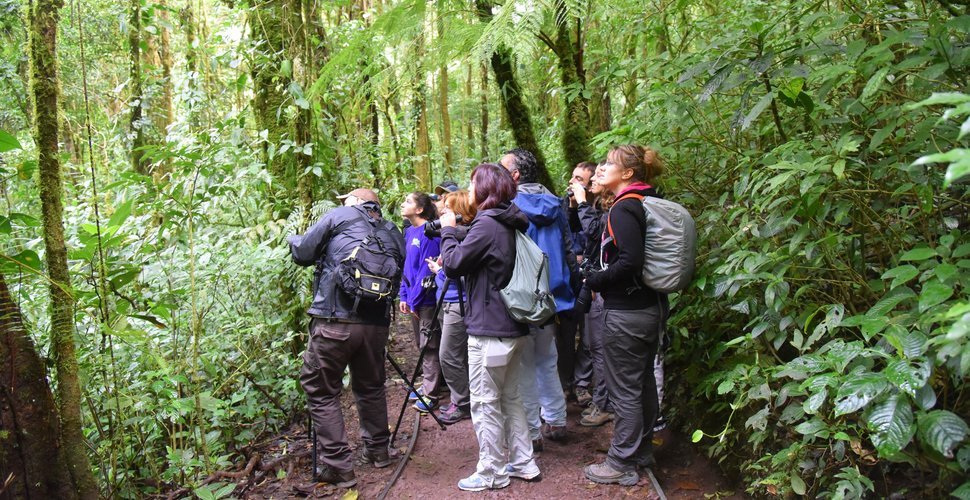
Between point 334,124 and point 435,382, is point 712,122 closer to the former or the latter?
point 435,382

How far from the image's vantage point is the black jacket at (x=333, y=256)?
4.05 meters

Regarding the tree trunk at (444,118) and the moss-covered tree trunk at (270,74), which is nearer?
the moss-covered tree trunk at (270,74)

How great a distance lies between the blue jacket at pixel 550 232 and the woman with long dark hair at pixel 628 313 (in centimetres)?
67

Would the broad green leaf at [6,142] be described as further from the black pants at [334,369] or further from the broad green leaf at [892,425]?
the broad green leaf at [892,425]

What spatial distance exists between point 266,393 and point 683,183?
4.09 meters

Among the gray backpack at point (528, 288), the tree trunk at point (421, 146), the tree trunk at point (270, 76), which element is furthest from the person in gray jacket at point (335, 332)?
the tree trunk at point (421, 146)

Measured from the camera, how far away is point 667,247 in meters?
3.61

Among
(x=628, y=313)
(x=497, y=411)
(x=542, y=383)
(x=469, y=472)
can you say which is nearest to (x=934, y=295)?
(x=628, y=313)

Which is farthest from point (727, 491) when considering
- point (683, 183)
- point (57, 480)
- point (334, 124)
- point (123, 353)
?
point (334, 124)

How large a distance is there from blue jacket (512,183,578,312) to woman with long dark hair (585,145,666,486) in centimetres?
67

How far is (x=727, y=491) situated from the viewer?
3.62 meters

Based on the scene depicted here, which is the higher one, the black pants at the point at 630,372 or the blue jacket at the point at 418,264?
the blue jacket at the point at 418,264

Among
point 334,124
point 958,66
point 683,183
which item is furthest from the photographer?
point 334,124

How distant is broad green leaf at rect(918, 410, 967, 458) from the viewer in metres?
1.97
